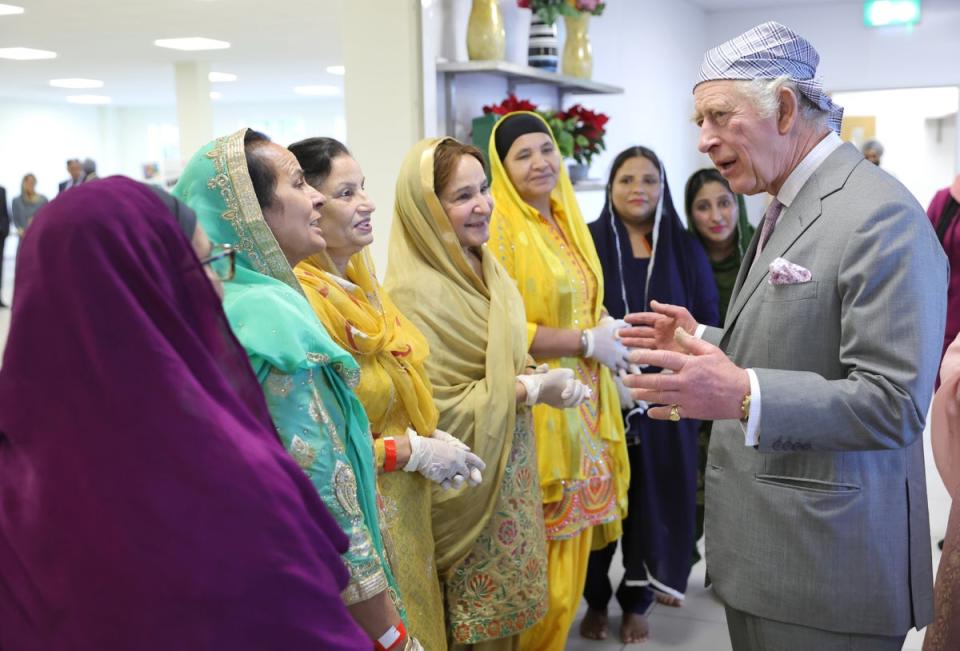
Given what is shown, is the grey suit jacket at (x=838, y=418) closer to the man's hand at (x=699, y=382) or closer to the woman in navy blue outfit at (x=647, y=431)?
the man's hand at (x=699, y=382)

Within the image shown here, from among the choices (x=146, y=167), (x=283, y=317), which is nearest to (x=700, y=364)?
(x=283, y=317)

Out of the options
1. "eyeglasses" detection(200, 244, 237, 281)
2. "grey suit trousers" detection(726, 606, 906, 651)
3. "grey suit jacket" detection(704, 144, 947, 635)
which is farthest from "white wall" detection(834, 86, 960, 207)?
"eyeglasses" detection(200, 244, 237, 281)

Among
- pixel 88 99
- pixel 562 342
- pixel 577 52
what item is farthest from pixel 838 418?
pixel 88 99

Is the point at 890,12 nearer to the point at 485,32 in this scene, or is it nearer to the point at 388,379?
the point at 485,32

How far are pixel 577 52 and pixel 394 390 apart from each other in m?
3.20

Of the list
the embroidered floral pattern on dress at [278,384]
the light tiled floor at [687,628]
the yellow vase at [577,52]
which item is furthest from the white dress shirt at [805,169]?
the yellow vase at [577,52]

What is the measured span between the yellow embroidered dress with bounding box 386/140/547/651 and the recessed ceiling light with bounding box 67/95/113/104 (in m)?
17.3

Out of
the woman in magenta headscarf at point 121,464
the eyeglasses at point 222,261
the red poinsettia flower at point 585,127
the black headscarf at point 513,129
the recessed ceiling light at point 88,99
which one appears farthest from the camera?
the recessed ceiling light at point 88,99

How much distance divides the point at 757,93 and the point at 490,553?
1374 millimetres

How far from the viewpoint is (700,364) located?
151 cm

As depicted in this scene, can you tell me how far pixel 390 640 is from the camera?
1.54 metres

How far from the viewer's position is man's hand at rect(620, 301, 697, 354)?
6.24 ft

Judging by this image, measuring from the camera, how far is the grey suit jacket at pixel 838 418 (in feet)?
4.79

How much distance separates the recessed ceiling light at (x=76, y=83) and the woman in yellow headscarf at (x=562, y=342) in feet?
44.2
